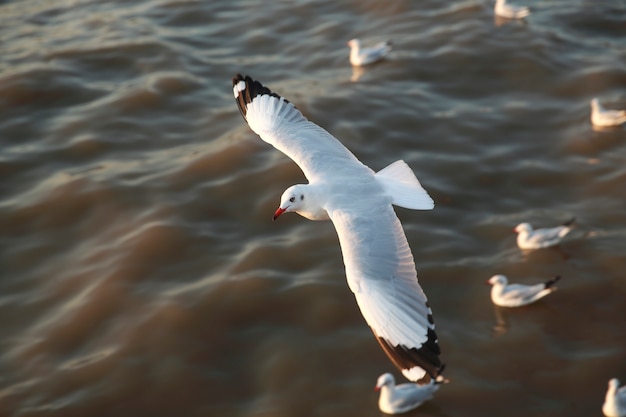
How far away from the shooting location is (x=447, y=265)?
9297mm

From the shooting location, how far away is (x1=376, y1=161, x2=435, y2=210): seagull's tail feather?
6641 millimetres

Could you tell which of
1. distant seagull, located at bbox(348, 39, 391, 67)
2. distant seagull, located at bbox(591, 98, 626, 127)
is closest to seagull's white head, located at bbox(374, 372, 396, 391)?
distant seagull, located at bbox(591, 98, 626, 127)

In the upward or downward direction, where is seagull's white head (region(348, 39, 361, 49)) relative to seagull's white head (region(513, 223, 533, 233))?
upward

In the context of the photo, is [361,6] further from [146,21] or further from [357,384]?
[357,384]

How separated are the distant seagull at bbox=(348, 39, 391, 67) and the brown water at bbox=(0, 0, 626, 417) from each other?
204 millimetres

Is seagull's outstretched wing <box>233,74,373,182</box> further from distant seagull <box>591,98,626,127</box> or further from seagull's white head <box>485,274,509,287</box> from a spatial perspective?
distant seagull <box>591,98,626,127</box>

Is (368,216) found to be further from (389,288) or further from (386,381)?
(386,381)

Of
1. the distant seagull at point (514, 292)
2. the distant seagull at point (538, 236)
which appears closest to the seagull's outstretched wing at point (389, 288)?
the distant seagull at point (514, 292)

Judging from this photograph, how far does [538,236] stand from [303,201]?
3.22 meters

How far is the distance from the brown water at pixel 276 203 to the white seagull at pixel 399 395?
4.7 inches

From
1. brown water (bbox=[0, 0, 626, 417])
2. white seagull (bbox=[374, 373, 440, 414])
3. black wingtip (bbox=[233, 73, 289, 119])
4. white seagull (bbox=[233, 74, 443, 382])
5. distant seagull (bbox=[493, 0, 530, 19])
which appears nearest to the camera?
white seagull (bbox=[233, 74, 443, 382])

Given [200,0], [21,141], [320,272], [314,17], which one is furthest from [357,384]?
[200,0]

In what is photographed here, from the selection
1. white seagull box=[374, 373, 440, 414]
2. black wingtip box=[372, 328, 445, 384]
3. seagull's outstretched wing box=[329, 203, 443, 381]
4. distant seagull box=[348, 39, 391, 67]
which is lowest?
white seagull box=[374, 373, 440, 414]

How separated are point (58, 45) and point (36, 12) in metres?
1.13
